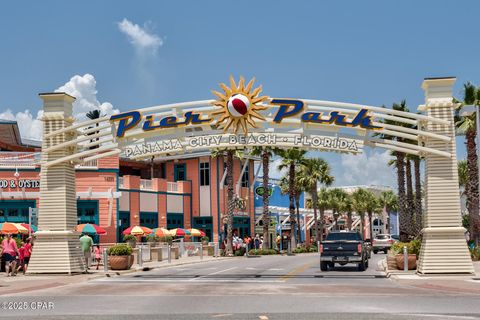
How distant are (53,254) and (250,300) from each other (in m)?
13.0

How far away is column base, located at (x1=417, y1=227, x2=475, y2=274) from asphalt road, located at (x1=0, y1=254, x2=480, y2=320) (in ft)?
5.94

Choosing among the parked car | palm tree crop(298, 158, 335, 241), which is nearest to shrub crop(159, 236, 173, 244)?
the parked car

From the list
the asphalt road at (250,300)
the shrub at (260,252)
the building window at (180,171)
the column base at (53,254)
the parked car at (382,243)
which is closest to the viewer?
the asphalt road at (250,300)

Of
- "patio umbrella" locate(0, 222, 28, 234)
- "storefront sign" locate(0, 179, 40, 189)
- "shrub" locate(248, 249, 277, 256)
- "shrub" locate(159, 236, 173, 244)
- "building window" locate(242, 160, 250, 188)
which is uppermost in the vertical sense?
"building window" locate(242, 160, 250, 188)

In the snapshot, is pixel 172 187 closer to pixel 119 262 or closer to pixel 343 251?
pixel 119 262

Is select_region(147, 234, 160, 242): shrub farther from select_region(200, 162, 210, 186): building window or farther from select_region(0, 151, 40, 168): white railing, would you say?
select_region(200, 162, 210, 186): building window

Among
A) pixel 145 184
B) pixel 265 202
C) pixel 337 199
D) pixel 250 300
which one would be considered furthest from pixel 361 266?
pixel 337 199

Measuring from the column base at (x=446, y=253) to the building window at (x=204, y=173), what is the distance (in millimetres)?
41468

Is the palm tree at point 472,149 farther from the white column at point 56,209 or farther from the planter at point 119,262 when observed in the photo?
the white column at point 56,209

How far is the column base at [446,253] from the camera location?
2481 centimetres

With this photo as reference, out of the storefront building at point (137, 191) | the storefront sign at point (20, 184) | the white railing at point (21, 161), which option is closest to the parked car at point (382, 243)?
the storefront building at point (137, 191)

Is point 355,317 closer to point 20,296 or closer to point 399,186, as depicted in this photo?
point 20,296

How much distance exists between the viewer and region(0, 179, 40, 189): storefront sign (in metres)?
48.9

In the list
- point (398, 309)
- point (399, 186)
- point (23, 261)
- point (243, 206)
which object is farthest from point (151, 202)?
point (398, 309)
